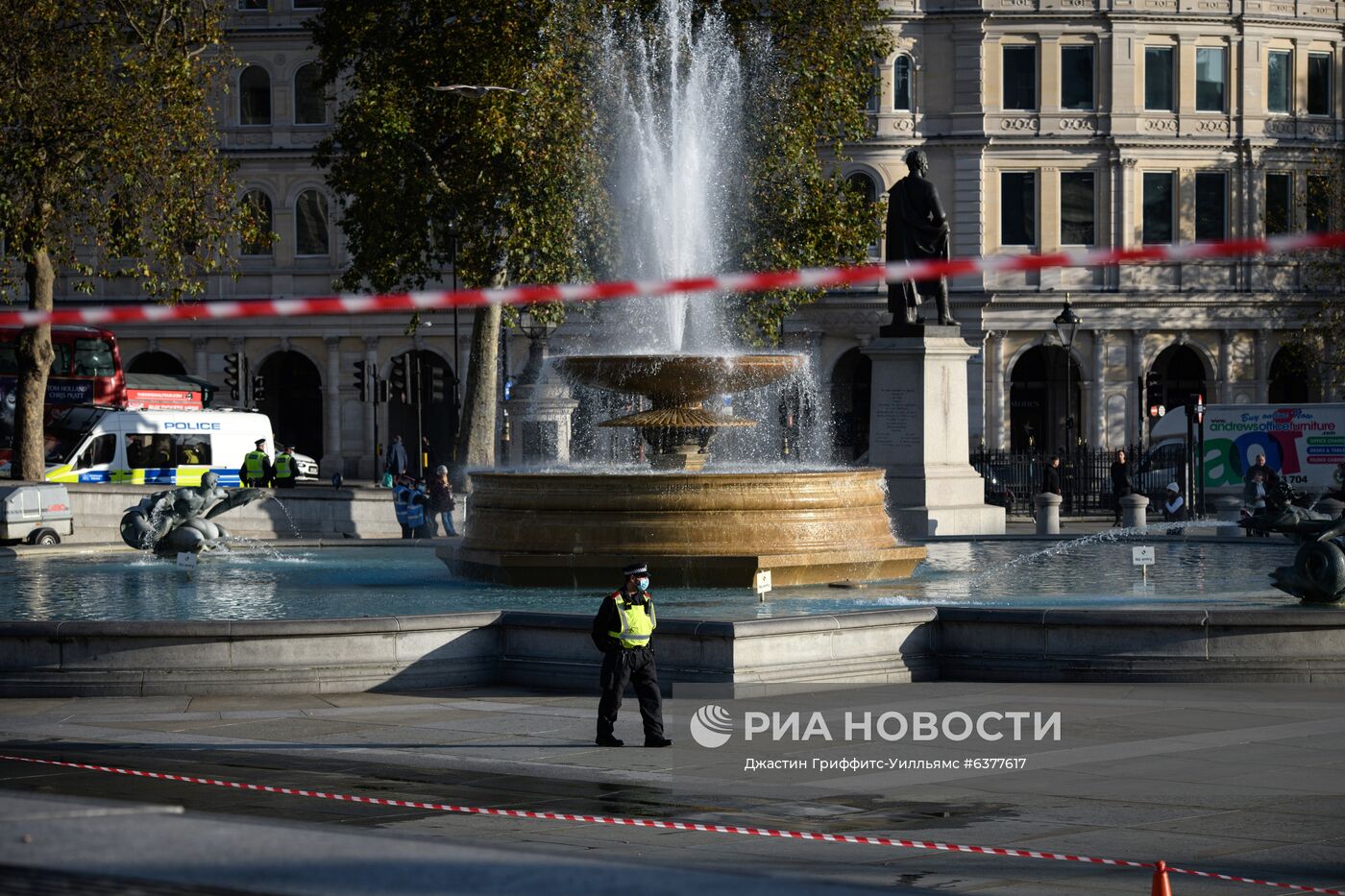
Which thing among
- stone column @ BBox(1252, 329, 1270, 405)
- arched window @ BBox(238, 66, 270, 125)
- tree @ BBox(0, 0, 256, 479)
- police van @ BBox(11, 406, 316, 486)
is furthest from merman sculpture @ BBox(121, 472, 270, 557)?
stone column @ BBox(1252, 329, 1270, 405)

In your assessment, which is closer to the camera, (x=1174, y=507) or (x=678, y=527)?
(x=678, y=527)

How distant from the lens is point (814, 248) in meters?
41.1

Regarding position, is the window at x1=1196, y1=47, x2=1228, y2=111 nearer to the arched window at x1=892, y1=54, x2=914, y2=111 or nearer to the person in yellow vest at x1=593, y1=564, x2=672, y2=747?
the arched window at x1=892, y1=54, x2=914, y2=111

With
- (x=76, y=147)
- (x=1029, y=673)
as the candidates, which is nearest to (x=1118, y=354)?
(x=76, y=147)

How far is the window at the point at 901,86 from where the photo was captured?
5856cm

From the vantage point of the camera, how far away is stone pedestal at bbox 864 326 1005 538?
2681cm

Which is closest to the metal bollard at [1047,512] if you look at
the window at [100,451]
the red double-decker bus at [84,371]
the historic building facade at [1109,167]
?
the window at [100,451]

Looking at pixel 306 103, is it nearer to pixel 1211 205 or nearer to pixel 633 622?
pixel 1211 205

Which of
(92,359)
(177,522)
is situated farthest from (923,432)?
(92,359)

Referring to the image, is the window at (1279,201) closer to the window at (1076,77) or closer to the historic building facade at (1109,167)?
the historic building facade at (1109,167)

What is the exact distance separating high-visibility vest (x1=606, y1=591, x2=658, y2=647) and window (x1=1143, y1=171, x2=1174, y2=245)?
4868 centimetres

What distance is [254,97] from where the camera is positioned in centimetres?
6103

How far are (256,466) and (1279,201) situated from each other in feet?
106

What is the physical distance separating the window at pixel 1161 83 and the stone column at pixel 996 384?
7.82 meters
